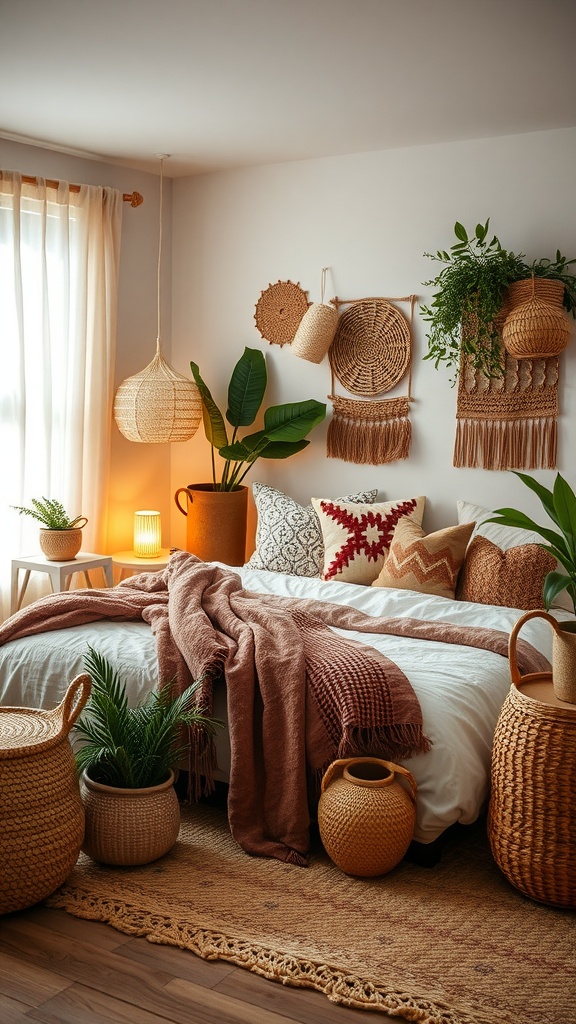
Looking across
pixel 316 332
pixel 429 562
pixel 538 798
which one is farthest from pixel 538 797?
pixel 316 332

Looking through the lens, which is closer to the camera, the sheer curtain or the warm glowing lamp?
the sheer curtain

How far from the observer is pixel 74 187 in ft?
16.1

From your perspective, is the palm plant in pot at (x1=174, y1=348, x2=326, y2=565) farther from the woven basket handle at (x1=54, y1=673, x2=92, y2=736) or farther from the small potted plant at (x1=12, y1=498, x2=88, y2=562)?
the woven basket handle at (x1=54, y1=673, x2=92, y2=736)

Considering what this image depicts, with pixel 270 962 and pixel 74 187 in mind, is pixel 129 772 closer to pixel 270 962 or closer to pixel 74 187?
pixel 270 962

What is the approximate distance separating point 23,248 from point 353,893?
352cm

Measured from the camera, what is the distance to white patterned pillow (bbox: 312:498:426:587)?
14.8ft

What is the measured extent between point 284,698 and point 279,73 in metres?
2.34

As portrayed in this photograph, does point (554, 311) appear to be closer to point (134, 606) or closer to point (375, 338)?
point (375, 338)

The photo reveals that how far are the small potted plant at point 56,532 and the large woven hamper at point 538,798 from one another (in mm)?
2684

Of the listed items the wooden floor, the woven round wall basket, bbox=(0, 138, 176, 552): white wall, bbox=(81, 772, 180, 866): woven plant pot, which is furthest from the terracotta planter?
the wooden floor

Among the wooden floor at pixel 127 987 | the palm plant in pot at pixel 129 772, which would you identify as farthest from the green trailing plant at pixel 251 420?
the wooden floor at pixel 127 987

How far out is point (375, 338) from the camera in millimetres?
4914

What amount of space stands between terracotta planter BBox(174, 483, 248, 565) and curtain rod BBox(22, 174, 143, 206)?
5.26 feet

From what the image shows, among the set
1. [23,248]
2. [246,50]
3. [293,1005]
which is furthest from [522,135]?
[293,1005]
